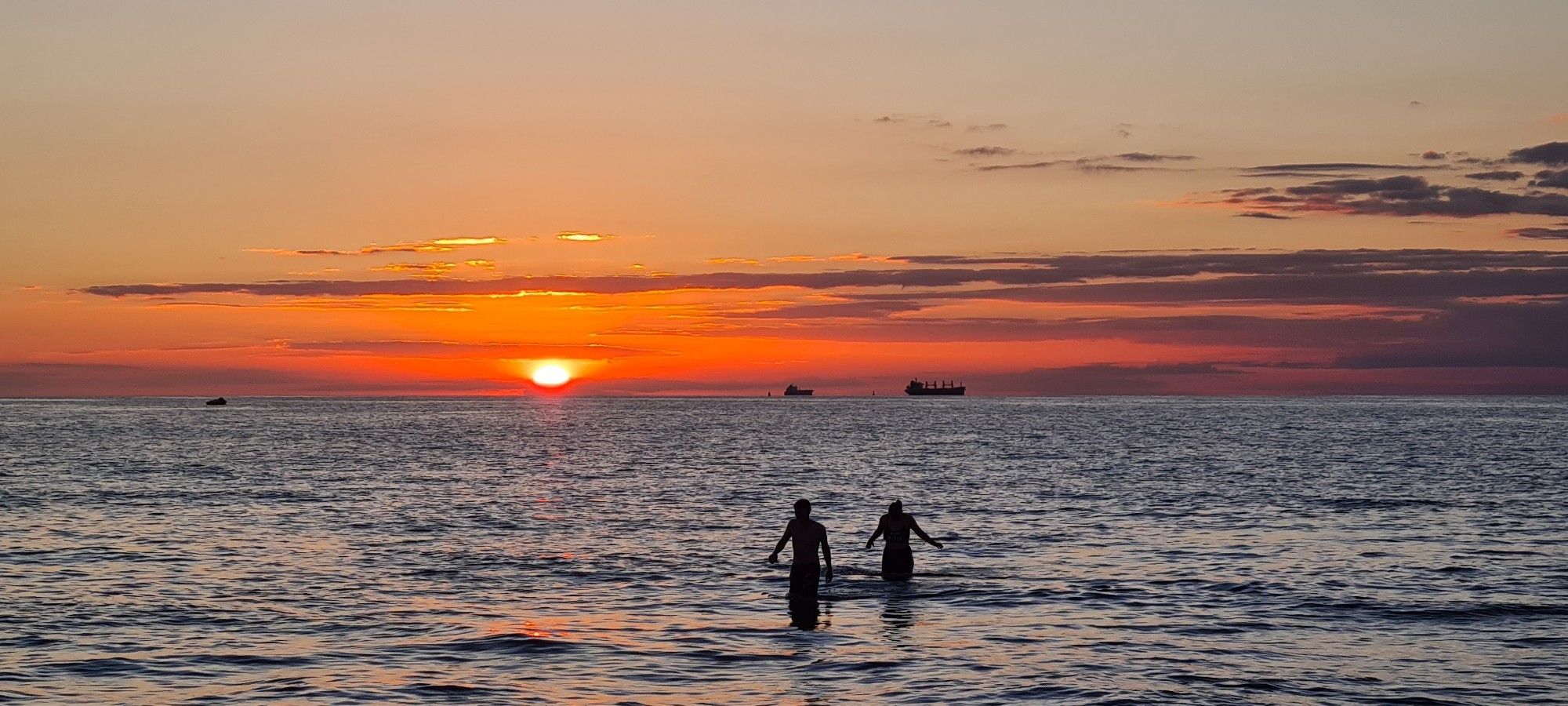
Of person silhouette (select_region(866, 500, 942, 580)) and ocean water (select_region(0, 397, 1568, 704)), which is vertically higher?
person silhouette (select_region(866, 500, 942, 580))

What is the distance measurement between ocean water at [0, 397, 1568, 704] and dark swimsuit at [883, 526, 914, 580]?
1.70 ft

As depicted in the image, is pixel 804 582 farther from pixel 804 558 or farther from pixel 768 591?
pixel 768 591

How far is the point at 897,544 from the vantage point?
109ft

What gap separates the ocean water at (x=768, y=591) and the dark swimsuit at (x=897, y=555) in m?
0.52

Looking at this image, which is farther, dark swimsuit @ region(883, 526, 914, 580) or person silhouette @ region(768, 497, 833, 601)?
dark swimsuit @ region(883, 526, 914, 580)

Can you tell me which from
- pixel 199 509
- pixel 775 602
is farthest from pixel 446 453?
pixel 775 602

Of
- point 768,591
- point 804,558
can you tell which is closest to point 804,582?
point 804,558

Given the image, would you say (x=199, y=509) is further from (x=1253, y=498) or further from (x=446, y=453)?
(x=446, y=453)

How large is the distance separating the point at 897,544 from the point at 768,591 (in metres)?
3.29

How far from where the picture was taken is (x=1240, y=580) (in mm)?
33719

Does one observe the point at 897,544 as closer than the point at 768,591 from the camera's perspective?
No

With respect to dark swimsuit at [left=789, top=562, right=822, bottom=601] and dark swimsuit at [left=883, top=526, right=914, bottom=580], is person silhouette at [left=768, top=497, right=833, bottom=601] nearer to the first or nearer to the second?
dark swimsuit at [left=789, top=562, right=822, bottom=601]

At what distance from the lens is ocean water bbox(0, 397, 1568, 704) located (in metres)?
22.6

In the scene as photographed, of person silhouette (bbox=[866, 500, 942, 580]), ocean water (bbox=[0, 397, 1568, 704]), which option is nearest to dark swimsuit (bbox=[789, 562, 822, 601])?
ocean water (bbox=[0, 397, 1568, 704])
